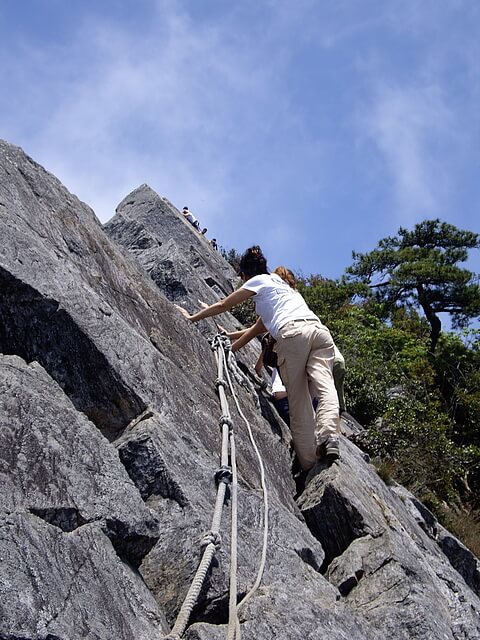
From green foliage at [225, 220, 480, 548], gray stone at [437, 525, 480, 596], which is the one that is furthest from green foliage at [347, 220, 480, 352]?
gray stone at [437, 525, 480, 596]

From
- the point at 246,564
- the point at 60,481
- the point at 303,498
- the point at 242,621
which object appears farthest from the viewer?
the point at 303,498

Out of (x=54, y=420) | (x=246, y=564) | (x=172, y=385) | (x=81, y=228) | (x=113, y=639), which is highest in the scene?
(x=81, y=228)

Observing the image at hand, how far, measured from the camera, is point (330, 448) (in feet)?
23.3

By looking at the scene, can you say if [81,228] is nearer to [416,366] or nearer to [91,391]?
[91,391]

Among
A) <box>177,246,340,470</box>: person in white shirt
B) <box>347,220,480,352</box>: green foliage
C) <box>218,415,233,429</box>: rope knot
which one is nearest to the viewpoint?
<box>218,415,233,429</box>: rope knot

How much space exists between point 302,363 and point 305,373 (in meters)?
0.13

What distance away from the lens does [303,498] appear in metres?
6.92

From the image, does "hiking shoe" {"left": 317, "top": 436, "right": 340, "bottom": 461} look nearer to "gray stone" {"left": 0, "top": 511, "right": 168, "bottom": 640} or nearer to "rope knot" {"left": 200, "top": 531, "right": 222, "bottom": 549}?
"rope knot" {"left": 200, "top": 531, "right": 222, "bottom": 549}

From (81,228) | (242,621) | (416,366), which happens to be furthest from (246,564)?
(416,366)

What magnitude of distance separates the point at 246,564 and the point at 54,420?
1.60 metres

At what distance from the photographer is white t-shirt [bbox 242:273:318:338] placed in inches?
307

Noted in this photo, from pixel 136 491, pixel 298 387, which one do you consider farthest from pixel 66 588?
pixel 298 387

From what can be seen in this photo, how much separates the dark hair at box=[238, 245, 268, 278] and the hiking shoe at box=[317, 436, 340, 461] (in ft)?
7.73

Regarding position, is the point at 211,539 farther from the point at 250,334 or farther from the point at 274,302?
the point at 250,334
